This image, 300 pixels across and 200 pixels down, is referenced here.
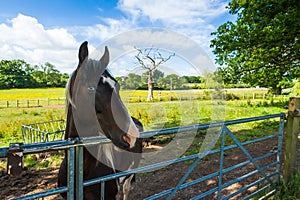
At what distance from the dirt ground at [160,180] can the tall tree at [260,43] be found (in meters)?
4.11

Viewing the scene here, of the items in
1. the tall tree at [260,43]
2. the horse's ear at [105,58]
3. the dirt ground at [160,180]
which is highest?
the tall tree at [260,43]

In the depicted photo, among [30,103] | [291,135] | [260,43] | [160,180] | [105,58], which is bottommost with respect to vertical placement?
[160,180]

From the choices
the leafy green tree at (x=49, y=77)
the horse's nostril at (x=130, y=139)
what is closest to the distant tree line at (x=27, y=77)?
the leafy green tree at (x=49, y=77)

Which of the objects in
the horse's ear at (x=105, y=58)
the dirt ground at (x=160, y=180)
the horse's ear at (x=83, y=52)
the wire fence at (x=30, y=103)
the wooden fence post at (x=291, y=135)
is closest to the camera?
the horse's ear at (x=83, y=52)

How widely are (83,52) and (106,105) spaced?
0.50 meters

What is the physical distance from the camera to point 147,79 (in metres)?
4.30

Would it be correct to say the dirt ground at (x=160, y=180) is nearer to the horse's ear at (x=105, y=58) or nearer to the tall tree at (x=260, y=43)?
the horse's ear at (x=105, y=58)

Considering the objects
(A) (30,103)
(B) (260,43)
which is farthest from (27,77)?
(B) (260,43)

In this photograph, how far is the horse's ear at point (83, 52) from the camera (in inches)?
66.3

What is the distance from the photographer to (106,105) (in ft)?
5.05

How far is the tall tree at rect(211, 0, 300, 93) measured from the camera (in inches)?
268

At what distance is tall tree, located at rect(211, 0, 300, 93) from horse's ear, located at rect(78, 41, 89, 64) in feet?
22.4

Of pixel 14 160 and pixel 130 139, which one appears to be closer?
pixel 14 160

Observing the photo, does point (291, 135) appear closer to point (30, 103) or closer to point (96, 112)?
point (96, 112)
